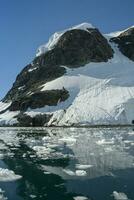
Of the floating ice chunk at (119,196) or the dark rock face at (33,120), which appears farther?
the dark rock face at (33,120)

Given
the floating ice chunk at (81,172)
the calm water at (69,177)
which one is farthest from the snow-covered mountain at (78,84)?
the floating ice chunk at (81,172)

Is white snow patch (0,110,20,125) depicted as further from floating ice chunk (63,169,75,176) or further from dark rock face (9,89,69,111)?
floating ice chunk (63,169,75,176)

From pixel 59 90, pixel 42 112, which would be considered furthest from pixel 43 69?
pixel 42 112

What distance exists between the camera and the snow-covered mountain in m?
92.1

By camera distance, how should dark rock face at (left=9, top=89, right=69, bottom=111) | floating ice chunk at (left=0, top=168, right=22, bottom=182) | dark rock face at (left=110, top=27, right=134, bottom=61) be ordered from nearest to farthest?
floating ice chunk at (left=0, top=168, right=22, bottom=182)
dark rock face at (left=9, top=89, right=69, bottom=111)
dark rock face at (left=110, top=27, right=134, bottom=61)

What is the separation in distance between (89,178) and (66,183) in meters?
1.32

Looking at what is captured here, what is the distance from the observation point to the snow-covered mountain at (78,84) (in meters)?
92.1

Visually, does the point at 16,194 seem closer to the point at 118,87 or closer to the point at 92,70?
the point at 118,87

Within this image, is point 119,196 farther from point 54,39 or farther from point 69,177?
point 54,39

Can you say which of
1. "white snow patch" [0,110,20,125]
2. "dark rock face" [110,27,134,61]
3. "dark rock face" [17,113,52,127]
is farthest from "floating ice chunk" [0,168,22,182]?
"dark rock face" [110,27,134,61]

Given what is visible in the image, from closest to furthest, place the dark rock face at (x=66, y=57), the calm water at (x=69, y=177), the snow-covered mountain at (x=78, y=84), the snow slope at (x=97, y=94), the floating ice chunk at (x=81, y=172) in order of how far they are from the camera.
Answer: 1. the calm water at (x=69, y=177)
2. the floating ice chunk at (x=81, y=172)
3. the snow slope at (x=97, y=94)
4. the snow-covered mountain at (x=78, y=84)
5. the dark rock face at (x=66, y=57)

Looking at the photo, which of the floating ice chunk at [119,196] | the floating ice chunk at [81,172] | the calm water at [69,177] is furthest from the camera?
the floating ice chunk at [81,172]

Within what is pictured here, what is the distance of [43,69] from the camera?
13562 centimetres

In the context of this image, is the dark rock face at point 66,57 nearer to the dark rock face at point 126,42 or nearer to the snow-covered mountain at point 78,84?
the snow-covered mountain at point 78,84
